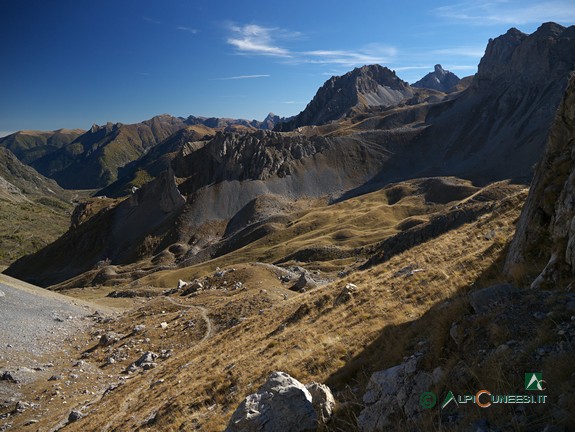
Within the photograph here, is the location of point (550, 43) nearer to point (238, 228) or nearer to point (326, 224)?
point (326, 224)

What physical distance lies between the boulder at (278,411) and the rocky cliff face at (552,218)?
6.34 m

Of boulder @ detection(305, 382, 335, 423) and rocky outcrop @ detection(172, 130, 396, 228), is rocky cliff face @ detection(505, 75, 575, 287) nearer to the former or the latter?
boulder @ detection(305, 382, 335, 423)

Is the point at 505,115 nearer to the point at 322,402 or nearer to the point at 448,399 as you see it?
the point at 322,402

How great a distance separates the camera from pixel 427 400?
24.6 ft

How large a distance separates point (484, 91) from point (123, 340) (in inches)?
7085

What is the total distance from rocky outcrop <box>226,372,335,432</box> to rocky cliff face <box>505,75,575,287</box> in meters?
6.05

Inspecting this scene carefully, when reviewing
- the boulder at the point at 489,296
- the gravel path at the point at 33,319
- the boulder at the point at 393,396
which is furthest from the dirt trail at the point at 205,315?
the boulder at the point at 489,296

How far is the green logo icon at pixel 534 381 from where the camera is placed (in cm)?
607

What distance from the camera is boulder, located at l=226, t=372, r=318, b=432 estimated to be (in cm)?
896

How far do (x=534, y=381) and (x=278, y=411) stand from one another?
545 centimetres

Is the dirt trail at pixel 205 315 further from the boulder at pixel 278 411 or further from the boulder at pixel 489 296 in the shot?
the boulder at pixel 489 296

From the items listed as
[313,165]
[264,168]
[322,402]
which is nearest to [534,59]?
[313,165]

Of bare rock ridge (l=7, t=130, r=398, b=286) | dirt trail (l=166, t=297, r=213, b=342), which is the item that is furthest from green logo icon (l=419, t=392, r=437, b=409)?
bare rock ridge (l=7, t=130, r=398, b=286)

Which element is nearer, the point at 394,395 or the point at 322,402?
the point at 394,395
